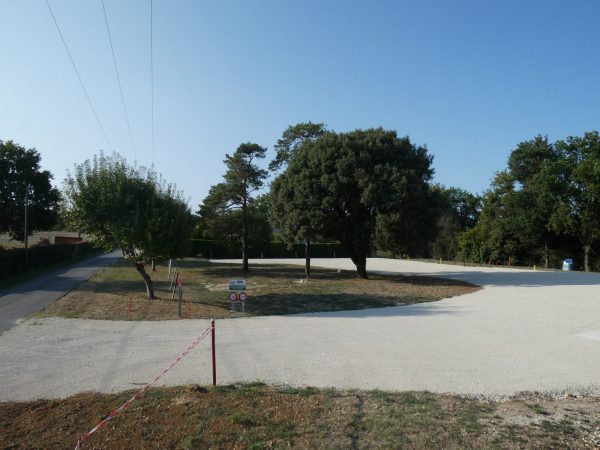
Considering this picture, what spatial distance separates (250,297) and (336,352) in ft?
36.0

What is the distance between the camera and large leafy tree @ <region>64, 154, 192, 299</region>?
58.5 ft

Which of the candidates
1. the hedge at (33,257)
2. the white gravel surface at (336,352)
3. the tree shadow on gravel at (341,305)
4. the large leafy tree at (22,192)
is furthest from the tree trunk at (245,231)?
the white gravel surface at (336,352)

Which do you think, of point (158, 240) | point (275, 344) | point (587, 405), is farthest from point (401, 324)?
point (158, 240)

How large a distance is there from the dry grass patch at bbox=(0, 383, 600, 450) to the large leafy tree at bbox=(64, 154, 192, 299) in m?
11.3

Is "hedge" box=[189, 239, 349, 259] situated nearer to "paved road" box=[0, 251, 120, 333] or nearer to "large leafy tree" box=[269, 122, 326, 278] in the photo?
"large leafy tree" box=[269, 122, 326, 278]

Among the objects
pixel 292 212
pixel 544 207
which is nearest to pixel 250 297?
pixel 292 212

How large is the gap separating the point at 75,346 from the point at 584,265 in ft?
161

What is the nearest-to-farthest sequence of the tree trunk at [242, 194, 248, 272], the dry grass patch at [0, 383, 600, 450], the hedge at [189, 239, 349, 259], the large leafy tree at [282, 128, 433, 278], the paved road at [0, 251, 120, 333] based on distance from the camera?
the dry grass patch at [0, 383, 600, 450]
the paved road at [0, 251, 120, 333]
the large leafy tree at [282, 128, 433, 278]
the tree trunk at [242, 194, 248, 272]
the hedge at [189, 239, 349, 259]

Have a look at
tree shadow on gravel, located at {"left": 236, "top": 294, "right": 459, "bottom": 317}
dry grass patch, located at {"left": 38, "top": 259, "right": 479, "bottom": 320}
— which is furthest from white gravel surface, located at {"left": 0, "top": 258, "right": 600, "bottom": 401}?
dry grass patch, located at {"left": 38, "top": 259, "right": 479, "bottom": 320}

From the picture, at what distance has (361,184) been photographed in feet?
87.9

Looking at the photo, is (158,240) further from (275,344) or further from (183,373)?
(183,373)

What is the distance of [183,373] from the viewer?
8266 millimetres

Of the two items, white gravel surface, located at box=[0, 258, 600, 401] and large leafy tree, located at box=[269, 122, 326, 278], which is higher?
large leafy tree, located at box=[269, 122, 326, 278]

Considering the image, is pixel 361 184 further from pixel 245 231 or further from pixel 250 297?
pixel 245 231
